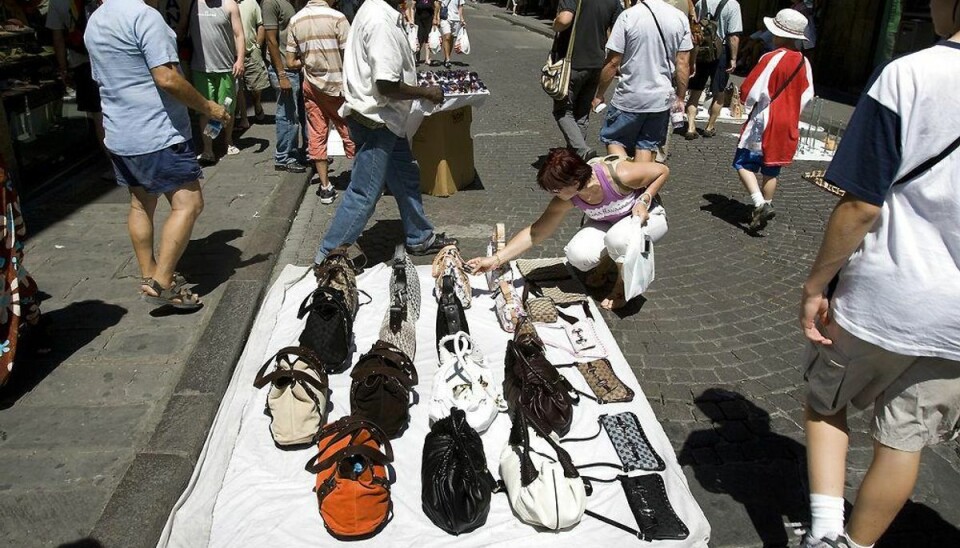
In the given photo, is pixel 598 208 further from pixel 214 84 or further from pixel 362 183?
pixel 214 84

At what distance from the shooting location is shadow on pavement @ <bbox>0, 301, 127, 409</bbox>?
12.0 feet

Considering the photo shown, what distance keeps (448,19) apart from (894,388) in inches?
539

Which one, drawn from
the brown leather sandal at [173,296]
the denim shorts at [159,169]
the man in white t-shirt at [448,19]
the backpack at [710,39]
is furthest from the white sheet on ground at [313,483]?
the man in white t-shirt at [448,19]

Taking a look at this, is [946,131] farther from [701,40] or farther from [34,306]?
[701,40]

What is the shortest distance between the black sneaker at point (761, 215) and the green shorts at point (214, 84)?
5.00 meters

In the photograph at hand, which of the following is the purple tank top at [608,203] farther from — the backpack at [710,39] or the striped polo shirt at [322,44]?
the backpack at [710,39]

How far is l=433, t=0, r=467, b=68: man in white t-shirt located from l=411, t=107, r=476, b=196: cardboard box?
26.4 ft

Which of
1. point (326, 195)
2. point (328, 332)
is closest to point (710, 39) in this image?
point (326, 195)

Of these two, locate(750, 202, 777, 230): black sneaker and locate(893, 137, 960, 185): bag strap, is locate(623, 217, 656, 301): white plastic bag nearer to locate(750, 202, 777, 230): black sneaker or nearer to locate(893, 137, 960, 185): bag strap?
locate(750, 202, 777, 230): black sneaker

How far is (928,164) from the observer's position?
200cm

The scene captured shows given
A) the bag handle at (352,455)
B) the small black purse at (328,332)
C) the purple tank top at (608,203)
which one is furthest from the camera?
the purple tank top at (608,203)

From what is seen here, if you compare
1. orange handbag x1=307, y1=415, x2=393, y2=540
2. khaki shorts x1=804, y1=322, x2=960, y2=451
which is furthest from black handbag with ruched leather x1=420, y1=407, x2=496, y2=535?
khaki shorts x1=804, y1=322, x2=960, y2=451

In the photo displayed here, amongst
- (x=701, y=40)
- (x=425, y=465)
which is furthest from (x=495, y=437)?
(x=701, y=40)

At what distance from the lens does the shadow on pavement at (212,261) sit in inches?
192
